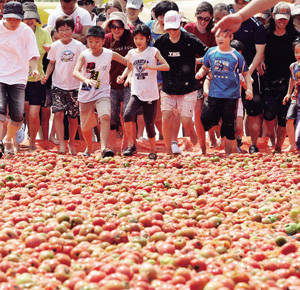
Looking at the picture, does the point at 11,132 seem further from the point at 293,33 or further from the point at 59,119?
the point at 293,33

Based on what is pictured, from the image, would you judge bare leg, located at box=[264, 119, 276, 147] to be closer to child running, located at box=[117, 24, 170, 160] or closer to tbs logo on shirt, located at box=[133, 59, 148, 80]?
child running, located at box=[117, 24, 170, 160]

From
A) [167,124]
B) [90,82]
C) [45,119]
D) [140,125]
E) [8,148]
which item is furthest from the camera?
[140,125]

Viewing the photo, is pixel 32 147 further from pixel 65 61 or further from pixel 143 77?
pixel 143 77

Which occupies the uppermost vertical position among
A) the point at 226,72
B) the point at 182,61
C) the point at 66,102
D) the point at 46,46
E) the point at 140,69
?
the point at 46,46

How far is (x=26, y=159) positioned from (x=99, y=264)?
17.6ft

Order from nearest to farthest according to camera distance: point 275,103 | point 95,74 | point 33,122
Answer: point 95,74 < point 275,103 < point 33,122

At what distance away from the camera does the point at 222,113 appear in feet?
29.0

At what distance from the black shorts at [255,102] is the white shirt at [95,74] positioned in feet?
7.51

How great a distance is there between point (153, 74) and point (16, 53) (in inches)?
79.5

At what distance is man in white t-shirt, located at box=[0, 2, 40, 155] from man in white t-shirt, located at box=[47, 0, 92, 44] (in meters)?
1.73

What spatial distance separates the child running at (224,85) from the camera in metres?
8.73

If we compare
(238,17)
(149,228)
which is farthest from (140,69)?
(149,228)

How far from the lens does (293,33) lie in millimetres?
9992

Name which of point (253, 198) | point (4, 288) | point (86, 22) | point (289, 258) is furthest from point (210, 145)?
point (4, 288)
